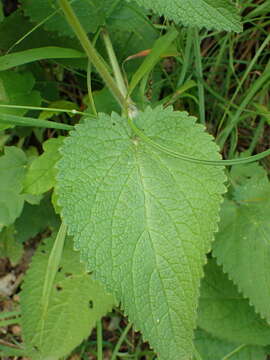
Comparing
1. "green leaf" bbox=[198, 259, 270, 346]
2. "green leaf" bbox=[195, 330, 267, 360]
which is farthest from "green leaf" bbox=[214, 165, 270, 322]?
"green leaf" bbox=[195, 330, 267, 360]

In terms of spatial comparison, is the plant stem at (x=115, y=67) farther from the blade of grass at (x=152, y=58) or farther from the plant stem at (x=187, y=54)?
the plant stem at (x=187, y=54)

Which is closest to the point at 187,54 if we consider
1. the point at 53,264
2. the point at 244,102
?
the point at 244,102

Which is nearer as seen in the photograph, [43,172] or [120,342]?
[43,172]

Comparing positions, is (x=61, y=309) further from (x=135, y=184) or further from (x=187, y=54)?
(x=187, y=54)

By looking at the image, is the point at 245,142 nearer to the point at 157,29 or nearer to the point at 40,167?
the point at 157,29

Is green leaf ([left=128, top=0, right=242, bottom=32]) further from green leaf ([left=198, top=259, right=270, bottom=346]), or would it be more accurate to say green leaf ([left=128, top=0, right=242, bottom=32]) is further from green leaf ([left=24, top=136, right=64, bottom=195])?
green leaf ([left=198, top=259, right=270, bottom=346])

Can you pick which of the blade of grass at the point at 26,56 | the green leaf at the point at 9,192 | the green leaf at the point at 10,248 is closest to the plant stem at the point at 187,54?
the blade of grass at the point at 26,56

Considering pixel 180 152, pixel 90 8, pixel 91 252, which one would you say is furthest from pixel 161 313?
pixel 90 8

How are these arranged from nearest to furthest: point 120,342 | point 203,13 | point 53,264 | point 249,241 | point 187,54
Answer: point 203,13, point 53,264, point 249,241, point 187,54, point 120,342
